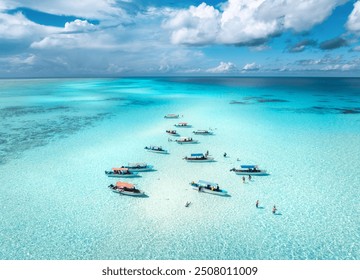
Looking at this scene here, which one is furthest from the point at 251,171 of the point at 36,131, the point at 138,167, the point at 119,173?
the point at 36,131

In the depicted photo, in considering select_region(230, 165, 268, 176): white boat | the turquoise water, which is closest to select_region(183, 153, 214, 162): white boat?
the turquoise water

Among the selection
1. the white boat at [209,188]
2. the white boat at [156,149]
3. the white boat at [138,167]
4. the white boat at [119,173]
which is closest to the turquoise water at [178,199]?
the white boat at [209,188]

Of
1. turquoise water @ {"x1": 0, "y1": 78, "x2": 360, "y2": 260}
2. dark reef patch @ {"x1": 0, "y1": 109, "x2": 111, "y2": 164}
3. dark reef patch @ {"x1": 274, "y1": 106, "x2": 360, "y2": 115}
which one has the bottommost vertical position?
turquoise water @ {"x1": 0, "y1": 78, "x2": 360, "y2": 260}

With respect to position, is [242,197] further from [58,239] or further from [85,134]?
[85,134]

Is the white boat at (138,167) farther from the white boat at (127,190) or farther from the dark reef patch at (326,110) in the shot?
the dark reef patch at (326,110)

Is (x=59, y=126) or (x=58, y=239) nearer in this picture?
(x=58, y=239)

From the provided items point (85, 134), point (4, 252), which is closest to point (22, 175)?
point (4, 252)

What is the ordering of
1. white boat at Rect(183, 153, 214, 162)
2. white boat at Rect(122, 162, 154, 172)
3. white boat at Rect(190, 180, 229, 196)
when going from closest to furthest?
white boat at Rect(190, 180, 229, 196), white boat at Rect(122, 162, 154, 172), white boat at Rect(183, 153, 214, 162)

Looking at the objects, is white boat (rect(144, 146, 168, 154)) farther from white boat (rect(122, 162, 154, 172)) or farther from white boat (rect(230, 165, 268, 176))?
white boat (rect(230, 165, 268, 176))

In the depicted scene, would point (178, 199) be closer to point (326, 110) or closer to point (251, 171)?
point (251, 171)
